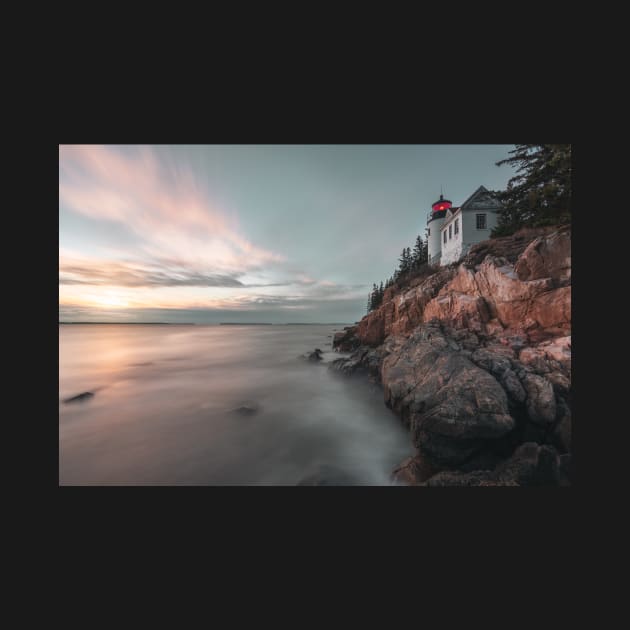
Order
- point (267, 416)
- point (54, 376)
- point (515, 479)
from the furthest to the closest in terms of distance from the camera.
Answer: point (267, 416) < point (515, 479) < point (54, 376)

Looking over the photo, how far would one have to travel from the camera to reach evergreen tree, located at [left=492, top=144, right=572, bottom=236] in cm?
881

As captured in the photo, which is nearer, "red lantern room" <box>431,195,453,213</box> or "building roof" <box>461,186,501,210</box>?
"building roof" <box>461,186,501,210</box>

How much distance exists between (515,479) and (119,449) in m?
9.60

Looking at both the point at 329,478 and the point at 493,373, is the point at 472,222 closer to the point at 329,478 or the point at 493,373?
the point at 493,373

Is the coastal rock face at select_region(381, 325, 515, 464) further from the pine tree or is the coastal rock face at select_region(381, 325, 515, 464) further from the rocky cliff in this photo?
the pine tree

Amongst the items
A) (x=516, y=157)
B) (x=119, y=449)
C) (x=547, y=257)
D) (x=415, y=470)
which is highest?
(x=516, y=157)

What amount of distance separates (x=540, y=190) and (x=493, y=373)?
8942mm

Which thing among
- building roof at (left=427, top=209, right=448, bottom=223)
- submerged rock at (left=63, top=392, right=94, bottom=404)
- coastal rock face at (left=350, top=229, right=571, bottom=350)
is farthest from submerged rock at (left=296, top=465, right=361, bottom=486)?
building roof at (left=427, top=209, right=448, bottom=223)

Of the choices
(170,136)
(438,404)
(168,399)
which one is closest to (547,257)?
(438,404)

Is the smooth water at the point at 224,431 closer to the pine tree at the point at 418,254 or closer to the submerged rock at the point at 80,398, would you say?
the submerged rock at the point at 80,398

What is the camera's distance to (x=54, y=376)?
10.2 feet

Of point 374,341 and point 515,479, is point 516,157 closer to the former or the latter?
point 374,341

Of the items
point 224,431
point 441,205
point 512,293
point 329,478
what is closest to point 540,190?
point 512,293

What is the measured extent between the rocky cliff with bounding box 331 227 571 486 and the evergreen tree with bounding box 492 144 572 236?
1.14m
